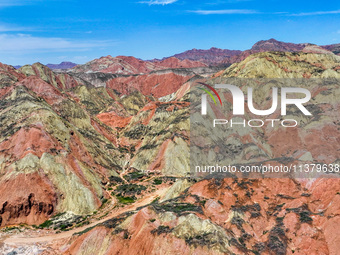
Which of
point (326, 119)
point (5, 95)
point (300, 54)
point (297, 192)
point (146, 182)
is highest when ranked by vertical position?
point (300, 54)

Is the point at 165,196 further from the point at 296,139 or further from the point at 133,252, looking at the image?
the point at 296,139

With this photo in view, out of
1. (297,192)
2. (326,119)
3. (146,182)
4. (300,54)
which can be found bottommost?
(146,182)

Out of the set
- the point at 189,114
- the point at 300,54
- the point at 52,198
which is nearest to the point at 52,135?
the point at 52,198

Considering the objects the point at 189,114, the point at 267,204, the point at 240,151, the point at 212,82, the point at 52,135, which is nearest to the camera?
the point at 267,204

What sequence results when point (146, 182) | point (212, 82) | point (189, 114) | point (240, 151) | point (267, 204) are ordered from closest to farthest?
point (267, 204) → point (146, 182) → point (240, 151) → point (189, 114) → point (212, 82)

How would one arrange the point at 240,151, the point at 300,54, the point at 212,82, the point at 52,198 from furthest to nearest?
the point at 300,54, the point at 212,82, the point at 240,151, the point at 52,198

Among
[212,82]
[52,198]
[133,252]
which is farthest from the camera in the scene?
[212,82]

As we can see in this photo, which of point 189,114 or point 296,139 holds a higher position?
point 189,114

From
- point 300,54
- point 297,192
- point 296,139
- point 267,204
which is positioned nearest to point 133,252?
point 267,204

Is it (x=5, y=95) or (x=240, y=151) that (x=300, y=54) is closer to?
(x=240, y=151)

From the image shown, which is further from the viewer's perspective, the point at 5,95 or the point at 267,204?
the point at 5,95
